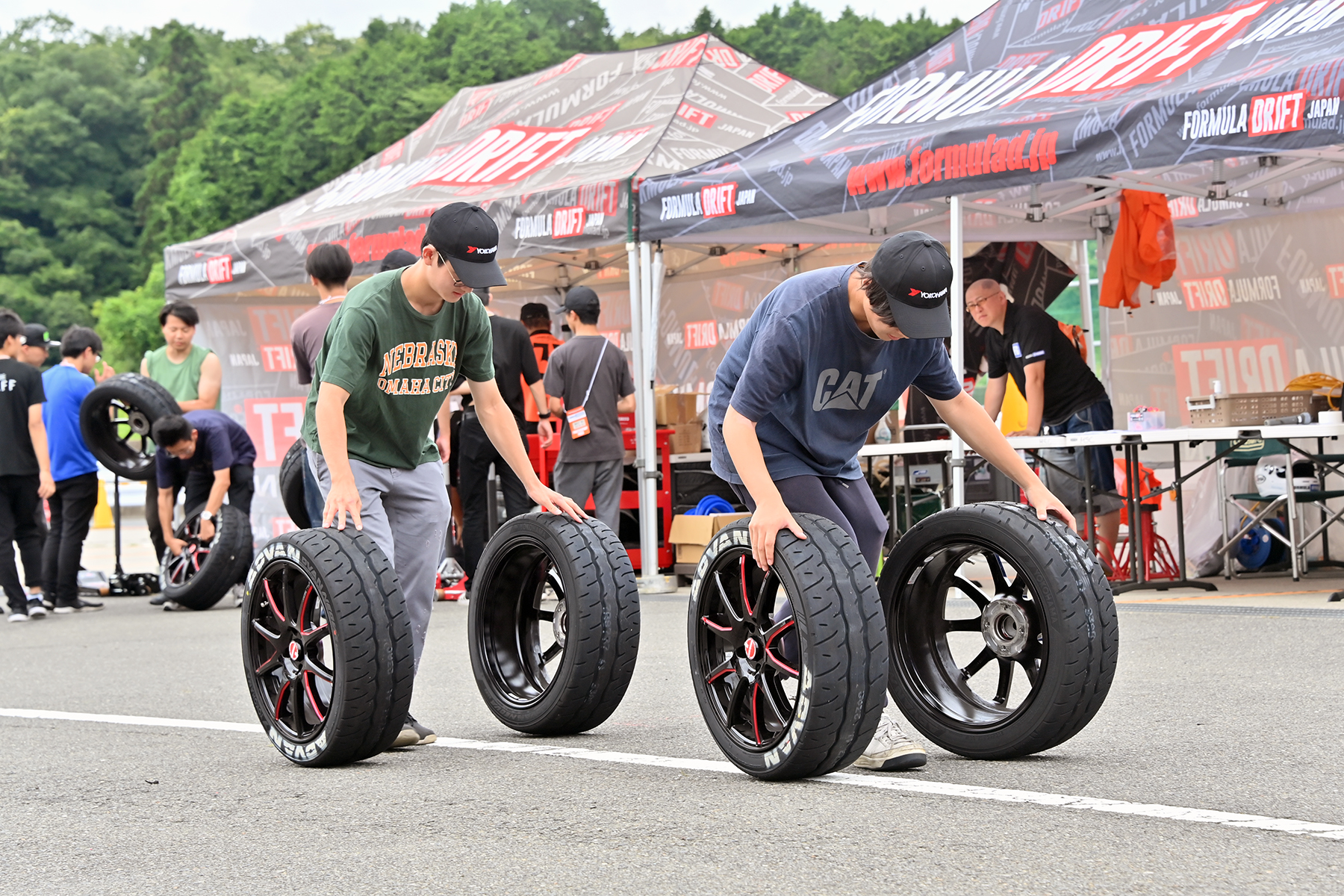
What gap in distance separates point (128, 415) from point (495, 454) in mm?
2856

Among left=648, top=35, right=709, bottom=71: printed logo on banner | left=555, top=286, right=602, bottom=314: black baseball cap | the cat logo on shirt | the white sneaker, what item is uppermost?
left=648, top=35, right=709, bottom=71: printed logo on banner

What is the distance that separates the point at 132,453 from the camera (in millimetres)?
11445

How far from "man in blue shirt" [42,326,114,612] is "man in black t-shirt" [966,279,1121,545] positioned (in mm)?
6482

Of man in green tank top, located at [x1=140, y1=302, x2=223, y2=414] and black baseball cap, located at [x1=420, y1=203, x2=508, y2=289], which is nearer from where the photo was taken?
black baseball cap, located at [x1=420, y1=203, x2=508, y2=289]

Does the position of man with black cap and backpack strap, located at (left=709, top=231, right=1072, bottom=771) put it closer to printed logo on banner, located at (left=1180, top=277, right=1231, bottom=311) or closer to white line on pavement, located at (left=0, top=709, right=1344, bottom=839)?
white line on pavement, located at (left=0, top=709, right=1344, bottom=839)

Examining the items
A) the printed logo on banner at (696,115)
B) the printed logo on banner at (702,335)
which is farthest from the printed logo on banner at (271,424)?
the printed logo on banner at (696,115)

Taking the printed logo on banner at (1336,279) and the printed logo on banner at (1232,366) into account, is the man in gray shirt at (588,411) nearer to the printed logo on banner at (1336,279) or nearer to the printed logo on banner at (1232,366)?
the printed logo on banner at (1232,366)

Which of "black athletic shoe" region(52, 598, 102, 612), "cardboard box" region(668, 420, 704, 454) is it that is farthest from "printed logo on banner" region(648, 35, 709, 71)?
"black athletic shoe" region(52, 598, 102, 612)

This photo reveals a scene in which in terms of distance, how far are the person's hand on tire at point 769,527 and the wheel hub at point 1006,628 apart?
0.75 meters

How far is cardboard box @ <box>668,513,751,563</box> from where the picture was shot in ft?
35.6

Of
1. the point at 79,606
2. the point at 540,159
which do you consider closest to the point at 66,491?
the point at 79,606

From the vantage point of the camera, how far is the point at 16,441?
10.6 metres

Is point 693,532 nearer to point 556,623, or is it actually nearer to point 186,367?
point 186,367

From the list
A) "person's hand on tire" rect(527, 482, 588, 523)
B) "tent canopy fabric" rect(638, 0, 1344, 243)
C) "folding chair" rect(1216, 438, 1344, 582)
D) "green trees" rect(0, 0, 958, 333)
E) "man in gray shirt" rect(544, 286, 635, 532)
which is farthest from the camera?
"green trees" rect(0, 0, 958, 333)
